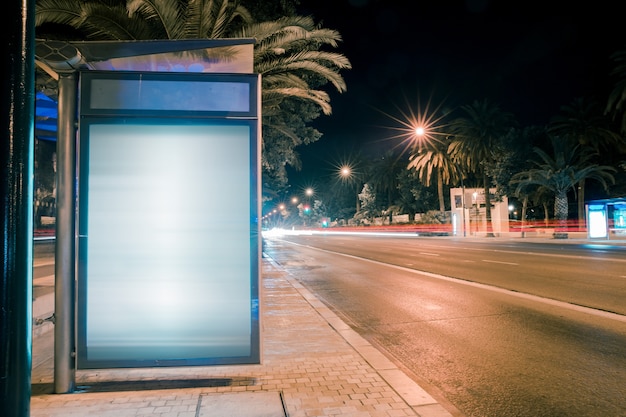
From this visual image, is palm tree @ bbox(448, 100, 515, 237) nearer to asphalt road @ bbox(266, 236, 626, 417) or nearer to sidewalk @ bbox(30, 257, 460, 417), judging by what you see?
asphalt road @ bbox(266, 236, 626, 417)

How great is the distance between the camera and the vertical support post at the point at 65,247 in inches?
165

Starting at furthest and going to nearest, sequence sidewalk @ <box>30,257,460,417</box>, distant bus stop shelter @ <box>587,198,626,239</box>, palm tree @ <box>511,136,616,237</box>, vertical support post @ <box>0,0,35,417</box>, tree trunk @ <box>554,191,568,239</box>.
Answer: tree trunk @ <box>554,191,568,239</box>
palm tree @ <box>511,136,616,237</box>
distant bus stop shelter @ <box>587,198,626,239</box>
sidewalk @ <box>30,257,460,417</box>
vertical support post @ <box>0,0,35,417</box>

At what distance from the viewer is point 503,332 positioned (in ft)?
22.7

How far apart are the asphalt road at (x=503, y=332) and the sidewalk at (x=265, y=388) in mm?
491

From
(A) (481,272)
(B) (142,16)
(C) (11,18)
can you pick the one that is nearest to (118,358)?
(C) (11,18)

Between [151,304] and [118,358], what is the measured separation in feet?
1.89

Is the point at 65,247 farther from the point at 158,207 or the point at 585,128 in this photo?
the point at 585,128

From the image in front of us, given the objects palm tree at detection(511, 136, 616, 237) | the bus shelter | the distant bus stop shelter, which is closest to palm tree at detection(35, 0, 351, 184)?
the bus shelter

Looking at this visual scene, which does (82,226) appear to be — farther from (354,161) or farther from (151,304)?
(354,161)

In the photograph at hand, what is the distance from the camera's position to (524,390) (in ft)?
15.1

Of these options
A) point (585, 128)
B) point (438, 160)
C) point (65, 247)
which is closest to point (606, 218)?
point (585, 128)

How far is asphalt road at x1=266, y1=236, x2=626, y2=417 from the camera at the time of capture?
448 centimetres

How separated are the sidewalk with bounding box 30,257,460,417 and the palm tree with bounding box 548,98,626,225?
131ft

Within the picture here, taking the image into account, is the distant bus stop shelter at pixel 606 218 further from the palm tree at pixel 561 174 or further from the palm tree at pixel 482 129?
the palm tree at pixel 482 129
